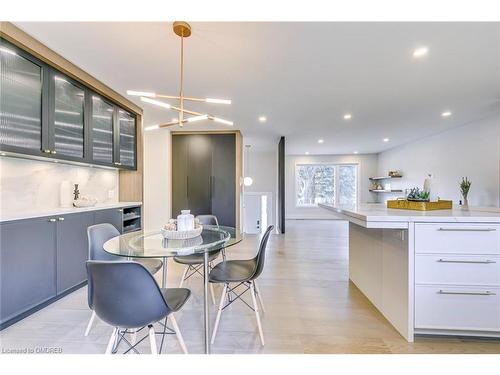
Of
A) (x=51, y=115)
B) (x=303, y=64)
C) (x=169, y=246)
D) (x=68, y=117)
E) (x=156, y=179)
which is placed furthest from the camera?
(x=156, y=179)

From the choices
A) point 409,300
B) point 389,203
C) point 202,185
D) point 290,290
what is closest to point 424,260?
point 409,300

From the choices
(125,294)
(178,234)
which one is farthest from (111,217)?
(125,294)

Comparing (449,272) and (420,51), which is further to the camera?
(420,51)

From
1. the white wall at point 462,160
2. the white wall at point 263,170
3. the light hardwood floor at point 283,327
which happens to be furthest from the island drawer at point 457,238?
the white wall at point 263,170

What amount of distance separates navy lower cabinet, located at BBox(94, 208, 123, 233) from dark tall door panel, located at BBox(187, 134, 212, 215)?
2094 millimetres

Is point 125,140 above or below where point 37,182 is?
above

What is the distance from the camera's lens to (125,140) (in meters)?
3.60

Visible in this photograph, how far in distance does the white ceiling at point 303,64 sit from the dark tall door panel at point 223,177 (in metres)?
1.17

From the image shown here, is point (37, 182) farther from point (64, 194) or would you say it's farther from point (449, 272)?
point (449, 272)

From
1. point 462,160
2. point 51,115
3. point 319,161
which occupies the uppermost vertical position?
point 319,161

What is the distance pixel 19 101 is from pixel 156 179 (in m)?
3.02

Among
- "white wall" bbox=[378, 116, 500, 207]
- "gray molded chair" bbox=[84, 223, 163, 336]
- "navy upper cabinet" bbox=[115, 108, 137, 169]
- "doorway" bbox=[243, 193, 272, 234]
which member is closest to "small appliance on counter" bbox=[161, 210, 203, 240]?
"gray molded chair" bbox=[84, 223, 163, 336]

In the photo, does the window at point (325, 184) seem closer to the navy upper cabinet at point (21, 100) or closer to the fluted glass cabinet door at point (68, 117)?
the fluted glass cabinet door at point (68, 117)

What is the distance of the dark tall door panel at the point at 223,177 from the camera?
17.1 feet
